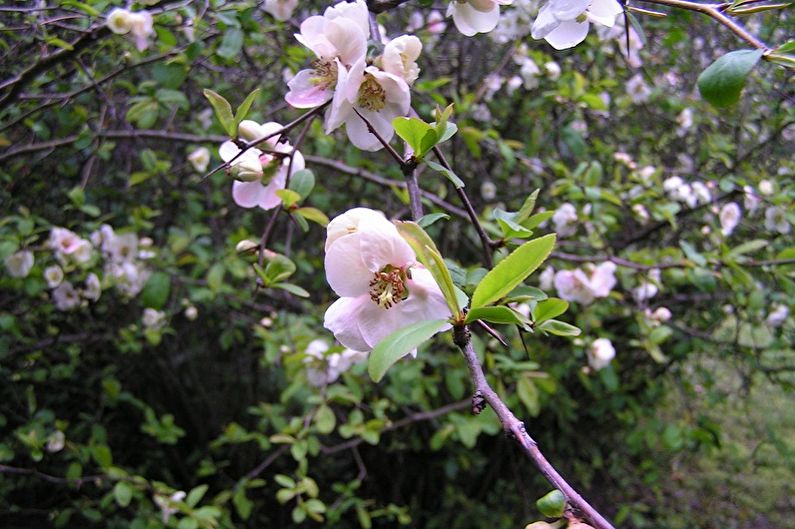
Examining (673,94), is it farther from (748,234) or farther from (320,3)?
(320,3)

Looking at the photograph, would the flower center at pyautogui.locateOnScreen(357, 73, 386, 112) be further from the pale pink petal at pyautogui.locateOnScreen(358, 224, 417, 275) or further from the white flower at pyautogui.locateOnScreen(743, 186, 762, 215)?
the white flower at pyautogui.locateOnScreen(743, 186, 762, 215)

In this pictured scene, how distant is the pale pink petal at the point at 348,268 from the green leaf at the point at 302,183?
0.99ft

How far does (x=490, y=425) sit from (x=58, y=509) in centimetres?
152

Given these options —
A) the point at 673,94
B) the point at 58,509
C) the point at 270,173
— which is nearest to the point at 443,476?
the point at 58,509

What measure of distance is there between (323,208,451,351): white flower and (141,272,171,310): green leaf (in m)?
1.25

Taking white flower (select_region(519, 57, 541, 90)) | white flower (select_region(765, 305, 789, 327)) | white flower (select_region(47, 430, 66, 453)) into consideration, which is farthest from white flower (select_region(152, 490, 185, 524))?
white flower (select_region(765, 305, 789, 327))

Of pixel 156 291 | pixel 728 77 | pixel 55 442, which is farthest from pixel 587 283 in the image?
pixel 55 442

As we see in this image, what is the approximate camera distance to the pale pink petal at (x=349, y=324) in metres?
0.58

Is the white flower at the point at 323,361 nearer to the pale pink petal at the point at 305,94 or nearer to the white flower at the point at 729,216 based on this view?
the pale pink petal at the point at 305,94

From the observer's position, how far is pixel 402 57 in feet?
2.20

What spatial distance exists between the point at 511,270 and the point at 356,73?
0.27 metres

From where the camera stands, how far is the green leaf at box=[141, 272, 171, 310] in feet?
5.49

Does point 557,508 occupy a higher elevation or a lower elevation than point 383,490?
higher

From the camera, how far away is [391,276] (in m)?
0.57
